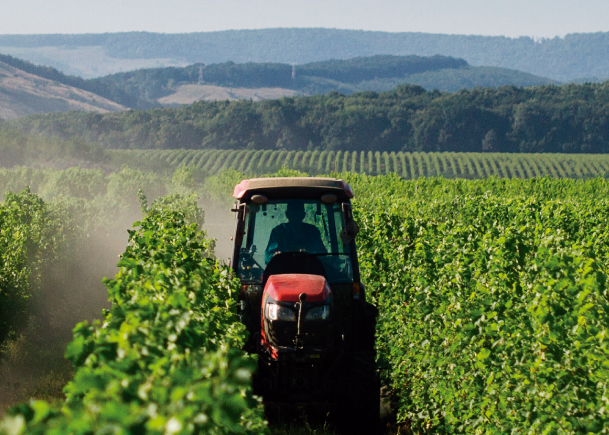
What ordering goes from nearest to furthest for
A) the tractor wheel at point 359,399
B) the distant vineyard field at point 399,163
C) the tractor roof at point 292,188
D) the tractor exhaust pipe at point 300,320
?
the tractor exhaust pipe at point 300,320 < the tractor wheel at point 359,399 < the tractor roof at point 292,188 < the distant vineyard field at point 399,163

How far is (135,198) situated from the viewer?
32.2 metres

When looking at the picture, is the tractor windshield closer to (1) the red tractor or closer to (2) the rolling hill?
(1) the red tractor

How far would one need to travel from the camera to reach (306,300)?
520 cm

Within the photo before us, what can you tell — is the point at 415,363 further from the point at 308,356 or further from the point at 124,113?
the point at 124,113

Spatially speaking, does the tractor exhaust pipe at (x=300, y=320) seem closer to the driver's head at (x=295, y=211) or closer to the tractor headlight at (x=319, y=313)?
the tractor headlight at (x=319, y=313)

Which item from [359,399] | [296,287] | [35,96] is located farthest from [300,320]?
[35,96]

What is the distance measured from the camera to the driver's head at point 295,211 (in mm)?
5941

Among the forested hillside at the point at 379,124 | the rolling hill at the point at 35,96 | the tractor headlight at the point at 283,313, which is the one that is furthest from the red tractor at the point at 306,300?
the rolling hill at the point at 35,96

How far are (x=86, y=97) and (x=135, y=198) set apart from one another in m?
155

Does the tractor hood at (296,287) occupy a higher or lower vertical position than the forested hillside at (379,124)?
lower

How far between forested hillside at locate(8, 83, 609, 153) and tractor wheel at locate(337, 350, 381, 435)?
91084mm

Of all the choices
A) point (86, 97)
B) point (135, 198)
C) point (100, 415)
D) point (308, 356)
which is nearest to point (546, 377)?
point (308, 356)

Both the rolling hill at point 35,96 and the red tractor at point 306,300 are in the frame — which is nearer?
the red tractor at point 306,300

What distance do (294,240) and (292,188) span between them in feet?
1.77
